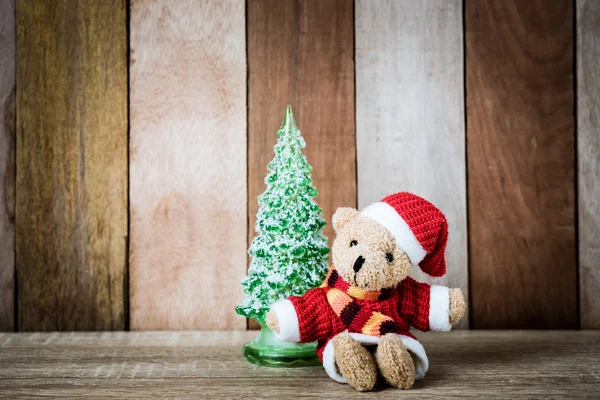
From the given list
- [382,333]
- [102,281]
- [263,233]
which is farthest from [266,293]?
[102,281]

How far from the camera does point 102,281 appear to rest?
1283 mm

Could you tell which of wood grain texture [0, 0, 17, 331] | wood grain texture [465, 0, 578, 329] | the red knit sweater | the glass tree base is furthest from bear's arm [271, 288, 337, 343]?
wood grain texture [0, 0, 17, 331]

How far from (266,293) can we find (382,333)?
219mm

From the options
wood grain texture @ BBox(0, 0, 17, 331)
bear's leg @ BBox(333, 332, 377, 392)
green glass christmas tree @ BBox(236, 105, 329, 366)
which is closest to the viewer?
bear's leg @ BBox(333, 332, 377, 392)

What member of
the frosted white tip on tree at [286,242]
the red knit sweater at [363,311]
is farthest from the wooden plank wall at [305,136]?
the red knit sweater at [363,311]

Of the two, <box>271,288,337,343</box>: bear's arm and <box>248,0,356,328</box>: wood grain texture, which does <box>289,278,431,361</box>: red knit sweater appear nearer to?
<box>271,288,337,343</box>: bear's arm

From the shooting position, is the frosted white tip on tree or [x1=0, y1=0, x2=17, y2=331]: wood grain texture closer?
the frosted white tip on tree

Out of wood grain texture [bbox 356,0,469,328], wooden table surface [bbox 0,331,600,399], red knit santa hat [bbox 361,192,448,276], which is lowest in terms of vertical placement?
wooden table surface [bbox 0,331,600,399]

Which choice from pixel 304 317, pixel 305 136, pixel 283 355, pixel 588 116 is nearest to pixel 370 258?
pixel 304 317

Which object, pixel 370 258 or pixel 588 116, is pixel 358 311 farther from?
pixel 588 116

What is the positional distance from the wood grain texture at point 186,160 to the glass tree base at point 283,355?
27cm

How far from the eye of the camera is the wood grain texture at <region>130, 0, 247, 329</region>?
1283mm

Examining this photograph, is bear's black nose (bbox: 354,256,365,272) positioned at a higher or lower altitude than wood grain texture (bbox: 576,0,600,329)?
lower

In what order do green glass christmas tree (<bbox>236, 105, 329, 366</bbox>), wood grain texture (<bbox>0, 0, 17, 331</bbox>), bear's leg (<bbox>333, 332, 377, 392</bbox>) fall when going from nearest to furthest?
bear's leg (<bbox>333, 332, 377, 392</bbox>)
green glass christmas tree (<bbox>236, 105, 329, 366</bbox>)
wood grain texture (<bbox>0, 0, 17, 331</bbox>)
